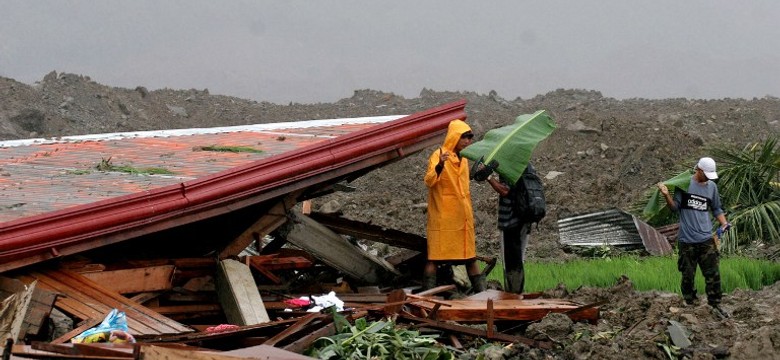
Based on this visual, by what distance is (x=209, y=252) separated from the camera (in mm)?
10281

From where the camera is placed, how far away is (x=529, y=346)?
857cm

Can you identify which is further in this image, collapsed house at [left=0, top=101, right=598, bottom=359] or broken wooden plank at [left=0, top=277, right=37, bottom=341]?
collapsed house at [left=0, top=101, right=598, bottom=359]

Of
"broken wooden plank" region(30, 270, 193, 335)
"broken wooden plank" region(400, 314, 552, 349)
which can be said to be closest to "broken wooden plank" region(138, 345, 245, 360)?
"broken wooden plank" region(30, 270, 193, 335)

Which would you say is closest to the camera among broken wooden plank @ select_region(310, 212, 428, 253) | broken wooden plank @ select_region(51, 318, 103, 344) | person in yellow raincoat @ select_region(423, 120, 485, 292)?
broken wooden plank @ select_region(51, 318, 103, 344)

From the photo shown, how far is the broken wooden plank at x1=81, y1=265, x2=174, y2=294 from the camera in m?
8.95

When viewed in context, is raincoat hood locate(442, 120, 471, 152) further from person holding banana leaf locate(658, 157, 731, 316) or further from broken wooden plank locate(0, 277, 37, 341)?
broken wooden plank locate(0, 277, 37, 341)

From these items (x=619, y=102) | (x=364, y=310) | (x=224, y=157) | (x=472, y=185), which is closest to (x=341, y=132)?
(x=224, y=157)

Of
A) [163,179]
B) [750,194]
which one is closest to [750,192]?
[750,194]

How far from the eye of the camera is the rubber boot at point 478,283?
36.2 ft

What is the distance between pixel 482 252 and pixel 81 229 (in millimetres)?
9839

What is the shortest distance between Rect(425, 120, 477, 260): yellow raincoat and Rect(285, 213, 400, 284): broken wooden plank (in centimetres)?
50

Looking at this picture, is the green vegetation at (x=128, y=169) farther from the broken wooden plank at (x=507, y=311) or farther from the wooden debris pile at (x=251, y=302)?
the broken wooden plank at (x=507, y=311)

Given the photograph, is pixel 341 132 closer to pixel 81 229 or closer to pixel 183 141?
pixel 183 141

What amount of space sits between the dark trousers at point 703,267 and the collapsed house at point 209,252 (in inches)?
64.9
